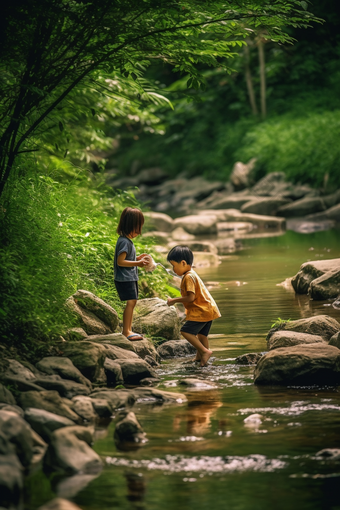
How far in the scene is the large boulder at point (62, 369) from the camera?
630 cm

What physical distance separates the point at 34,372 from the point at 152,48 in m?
3.10

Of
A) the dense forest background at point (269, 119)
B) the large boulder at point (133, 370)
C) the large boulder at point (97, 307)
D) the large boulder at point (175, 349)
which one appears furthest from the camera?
the dense forest background at point (269, 119)

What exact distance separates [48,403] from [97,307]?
247 centimetres

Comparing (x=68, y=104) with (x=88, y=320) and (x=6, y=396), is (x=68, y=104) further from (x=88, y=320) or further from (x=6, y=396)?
(x=6, y=396)

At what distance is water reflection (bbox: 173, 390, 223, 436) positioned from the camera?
5406 mm

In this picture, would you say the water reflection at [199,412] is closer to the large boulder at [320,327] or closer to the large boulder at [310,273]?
the large boulder at [320,327]

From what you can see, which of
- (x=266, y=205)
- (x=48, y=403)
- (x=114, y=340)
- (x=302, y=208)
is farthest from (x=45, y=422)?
Answer: (x=266, y=205)

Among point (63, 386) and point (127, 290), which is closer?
point (63, 386)

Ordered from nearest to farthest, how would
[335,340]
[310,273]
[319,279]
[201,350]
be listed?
[335,340] < [201,350] < [319,279] < [310,273]

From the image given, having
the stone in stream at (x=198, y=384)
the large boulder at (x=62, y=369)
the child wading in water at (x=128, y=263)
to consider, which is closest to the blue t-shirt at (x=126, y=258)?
the child wading in water at (x=128, y=263)

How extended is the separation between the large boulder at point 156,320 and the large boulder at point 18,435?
3.68 meters

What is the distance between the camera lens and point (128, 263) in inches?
305

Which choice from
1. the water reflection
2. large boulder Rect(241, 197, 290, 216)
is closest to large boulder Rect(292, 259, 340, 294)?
the water reflection

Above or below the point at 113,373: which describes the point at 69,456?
below
